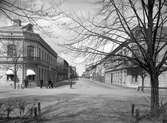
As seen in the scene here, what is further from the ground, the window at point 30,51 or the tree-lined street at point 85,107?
the window at point 30,51

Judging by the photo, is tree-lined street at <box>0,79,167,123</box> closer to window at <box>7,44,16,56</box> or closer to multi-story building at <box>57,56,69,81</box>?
window at <box>7,44,16,56</box>

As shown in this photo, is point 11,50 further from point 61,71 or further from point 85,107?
point 61,71

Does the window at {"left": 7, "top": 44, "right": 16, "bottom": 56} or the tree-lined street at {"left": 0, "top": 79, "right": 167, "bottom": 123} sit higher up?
the window at {"left": 7, "top": 44, "right": 16, "bottom": 56}

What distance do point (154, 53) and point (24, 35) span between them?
99.3 ft

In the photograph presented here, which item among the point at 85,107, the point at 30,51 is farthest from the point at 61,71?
the point at 85,107

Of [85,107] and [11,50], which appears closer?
[85,107]

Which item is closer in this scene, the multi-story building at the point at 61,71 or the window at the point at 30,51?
the window at the point at 30,51

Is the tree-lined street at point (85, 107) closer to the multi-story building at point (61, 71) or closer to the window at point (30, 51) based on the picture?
the window at point (30, 51)

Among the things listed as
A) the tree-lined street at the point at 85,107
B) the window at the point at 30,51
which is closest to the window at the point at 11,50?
the window at the point at 30,51

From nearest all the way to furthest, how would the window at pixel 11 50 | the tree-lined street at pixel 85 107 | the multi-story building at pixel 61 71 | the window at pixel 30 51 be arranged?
the tree-lined street at pixel 85 107 → the window at pixel 11 50 → the window at pixel 30 51 → the multi-story building at pixel 61 71

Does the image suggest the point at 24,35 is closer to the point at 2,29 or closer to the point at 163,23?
the point at 2,29

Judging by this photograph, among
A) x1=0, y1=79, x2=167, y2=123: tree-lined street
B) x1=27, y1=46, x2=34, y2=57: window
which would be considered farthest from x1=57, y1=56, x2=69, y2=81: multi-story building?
x1=0, y1=79, x2=167, y2=123: tree-lined street

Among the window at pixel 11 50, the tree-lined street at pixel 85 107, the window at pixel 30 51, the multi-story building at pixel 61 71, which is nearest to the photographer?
the tree-lined street at pixel 85 107

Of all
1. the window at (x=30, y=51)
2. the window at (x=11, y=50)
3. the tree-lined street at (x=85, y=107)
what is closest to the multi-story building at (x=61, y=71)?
the window at (x=30, y=51)
